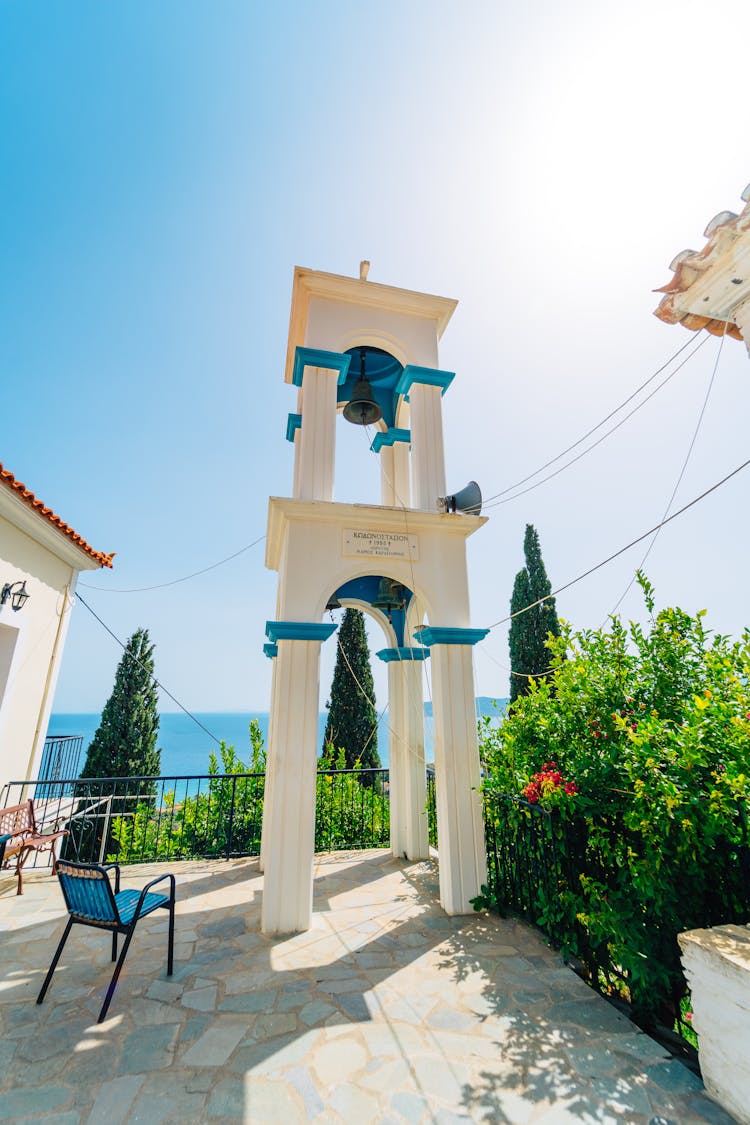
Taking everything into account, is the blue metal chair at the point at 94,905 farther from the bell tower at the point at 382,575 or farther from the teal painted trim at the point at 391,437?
the teal painted trim at the point at 391,437

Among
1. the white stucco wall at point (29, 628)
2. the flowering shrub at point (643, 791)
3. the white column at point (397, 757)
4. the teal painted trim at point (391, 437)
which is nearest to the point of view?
the flowering shrub at point (643, 791)

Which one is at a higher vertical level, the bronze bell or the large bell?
the large bell

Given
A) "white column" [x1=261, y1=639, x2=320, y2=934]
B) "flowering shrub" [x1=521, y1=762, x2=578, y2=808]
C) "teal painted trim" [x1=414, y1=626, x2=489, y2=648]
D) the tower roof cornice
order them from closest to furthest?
"flowering shrub" [x1=521, y1=762, x2=578, y2=808] < "white column" [x1=261, y1=639, x2=320, y2=934] < "teal painted trim" [x1=414, y1=626, x2=489, y2=648] < the tower roof cornice

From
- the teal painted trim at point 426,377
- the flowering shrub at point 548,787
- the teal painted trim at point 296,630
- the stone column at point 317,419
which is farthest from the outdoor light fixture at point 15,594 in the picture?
the flowering shrub at point 548,787

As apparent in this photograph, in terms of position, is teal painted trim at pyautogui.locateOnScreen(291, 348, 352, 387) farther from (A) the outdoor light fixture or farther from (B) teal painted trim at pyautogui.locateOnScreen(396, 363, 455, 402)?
(A) the outdoor light fixture

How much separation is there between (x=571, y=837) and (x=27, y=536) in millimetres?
6918

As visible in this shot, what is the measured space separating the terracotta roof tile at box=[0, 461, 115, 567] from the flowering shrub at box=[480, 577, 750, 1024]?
5913 millimetres

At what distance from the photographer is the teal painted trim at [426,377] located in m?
5.66

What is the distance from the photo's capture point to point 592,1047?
8.45 ft

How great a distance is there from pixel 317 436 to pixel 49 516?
11.9ft

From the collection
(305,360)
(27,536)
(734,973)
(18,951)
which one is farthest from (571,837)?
(27,536)

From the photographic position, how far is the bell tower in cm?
423

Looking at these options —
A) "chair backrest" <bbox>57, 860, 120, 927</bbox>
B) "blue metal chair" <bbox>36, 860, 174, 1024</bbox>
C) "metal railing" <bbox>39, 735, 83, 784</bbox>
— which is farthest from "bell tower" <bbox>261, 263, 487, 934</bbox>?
"metal railing" <bbox>39, 735, 83, 784</bbox>

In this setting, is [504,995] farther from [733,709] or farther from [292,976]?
[733,709]
